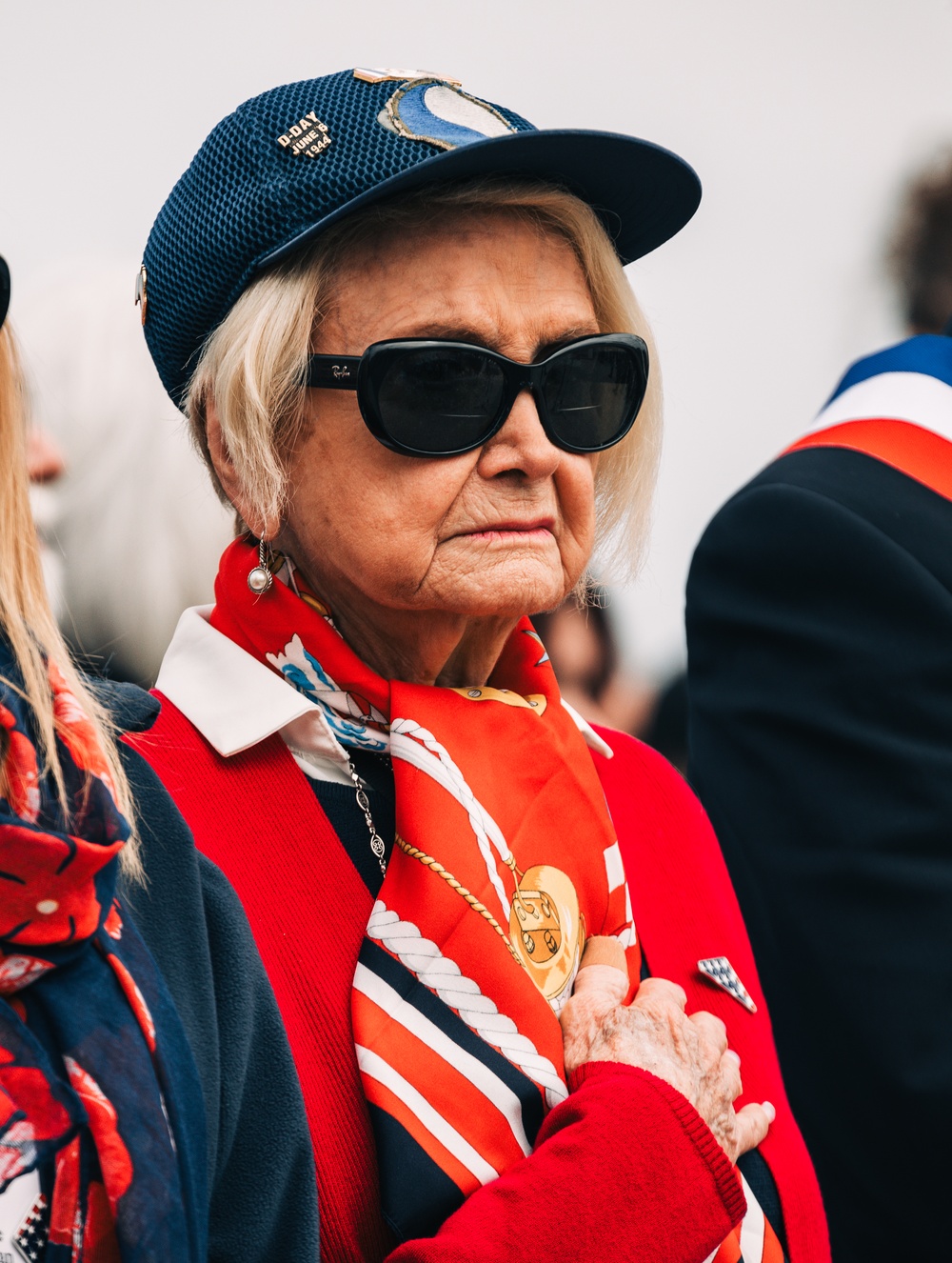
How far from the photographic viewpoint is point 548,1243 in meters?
1.26

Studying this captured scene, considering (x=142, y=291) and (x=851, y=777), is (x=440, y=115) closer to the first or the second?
(x=142, y=291)

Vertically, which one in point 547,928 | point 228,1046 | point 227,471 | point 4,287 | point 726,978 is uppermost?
point 4,287

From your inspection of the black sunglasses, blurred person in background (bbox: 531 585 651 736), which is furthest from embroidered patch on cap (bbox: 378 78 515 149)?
blurred person in background (bbox: 531 585 651 736)

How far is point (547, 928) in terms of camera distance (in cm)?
160

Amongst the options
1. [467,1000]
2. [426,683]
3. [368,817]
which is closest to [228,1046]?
[467,1000]

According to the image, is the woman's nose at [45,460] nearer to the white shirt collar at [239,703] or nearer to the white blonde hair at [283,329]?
the white blonde hair at [283,329]

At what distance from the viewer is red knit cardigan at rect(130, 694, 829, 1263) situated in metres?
1.29

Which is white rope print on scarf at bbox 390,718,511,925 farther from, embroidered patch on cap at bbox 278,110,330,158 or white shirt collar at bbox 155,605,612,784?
embroidered patch on cap at bbox 278,110,330,158

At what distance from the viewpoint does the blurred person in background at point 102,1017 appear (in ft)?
3.14

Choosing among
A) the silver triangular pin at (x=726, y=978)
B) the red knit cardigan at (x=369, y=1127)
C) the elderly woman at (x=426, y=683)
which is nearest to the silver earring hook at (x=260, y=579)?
the elderly woman at (x=426, y=683)

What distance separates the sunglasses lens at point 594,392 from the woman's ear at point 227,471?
394 millimetres

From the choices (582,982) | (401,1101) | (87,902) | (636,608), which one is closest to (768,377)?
(636,608)

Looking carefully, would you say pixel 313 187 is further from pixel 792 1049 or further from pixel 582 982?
pixel 792 1049

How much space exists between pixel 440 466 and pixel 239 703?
376 millimetres
